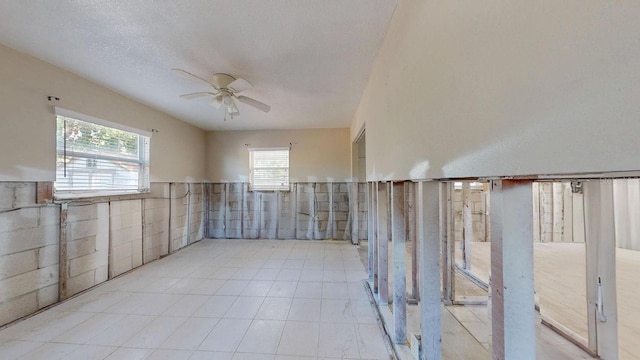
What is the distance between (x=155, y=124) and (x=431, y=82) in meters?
4.57

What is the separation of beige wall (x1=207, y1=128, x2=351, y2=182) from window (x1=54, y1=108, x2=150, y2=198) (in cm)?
190

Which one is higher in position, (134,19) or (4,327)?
(134,19)

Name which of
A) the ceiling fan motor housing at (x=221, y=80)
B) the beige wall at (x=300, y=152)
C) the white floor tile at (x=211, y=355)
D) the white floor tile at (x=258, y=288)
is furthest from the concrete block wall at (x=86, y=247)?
the beige wall at (x=300, y=152)

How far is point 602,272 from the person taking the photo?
6.09 feet

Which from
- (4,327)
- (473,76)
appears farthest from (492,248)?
(4,327)

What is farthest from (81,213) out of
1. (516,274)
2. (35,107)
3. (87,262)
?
(516,274)

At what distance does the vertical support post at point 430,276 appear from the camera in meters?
1.46

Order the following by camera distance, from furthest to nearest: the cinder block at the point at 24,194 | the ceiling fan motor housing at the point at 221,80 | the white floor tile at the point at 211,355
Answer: the ceiling fan motor housing at the point at 221,80 → the cinder block at the point at 24,194 → the white floor tile at the point at 211,355

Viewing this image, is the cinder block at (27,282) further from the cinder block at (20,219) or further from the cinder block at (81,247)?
the cinder block at (20,219)

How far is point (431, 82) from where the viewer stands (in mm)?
1195

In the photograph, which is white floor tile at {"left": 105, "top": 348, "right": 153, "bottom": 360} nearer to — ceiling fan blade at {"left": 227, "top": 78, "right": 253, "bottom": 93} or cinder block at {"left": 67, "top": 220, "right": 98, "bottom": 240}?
cinder block at {"left": 67, "top": 220, "right": 98, "bottom": 240}

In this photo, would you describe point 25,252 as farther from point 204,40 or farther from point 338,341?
point 338,341

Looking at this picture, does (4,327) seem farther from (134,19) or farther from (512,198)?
(512,198)

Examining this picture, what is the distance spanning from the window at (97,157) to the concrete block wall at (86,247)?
0.79 ft
